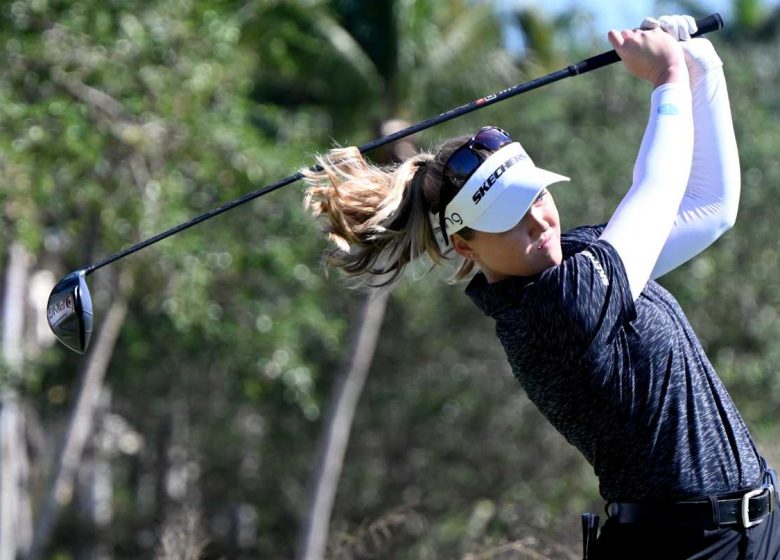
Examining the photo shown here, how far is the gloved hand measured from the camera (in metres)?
2.99

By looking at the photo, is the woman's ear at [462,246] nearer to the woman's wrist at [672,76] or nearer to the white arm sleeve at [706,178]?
the white arm sleeve at [706,178]

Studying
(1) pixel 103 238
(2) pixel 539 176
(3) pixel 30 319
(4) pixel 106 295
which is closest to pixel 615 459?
(2) pixel 539 176

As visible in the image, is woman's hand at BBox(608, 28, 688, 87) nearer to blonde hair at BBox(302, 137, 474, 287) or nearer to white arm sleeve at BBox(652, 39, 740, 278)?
white arm sleeve at BBox(652, 39, 740, 278)

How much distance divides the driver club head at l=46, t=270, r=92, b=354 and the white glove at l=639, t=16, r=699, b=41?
1.61 metres

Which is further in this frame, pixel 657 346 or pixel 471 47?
pixel 471 47

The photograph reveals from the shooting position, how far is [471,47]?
18266mm

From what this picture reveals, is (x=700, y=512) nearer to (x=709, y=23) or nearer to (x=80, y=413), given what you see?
(x=709, y=23)

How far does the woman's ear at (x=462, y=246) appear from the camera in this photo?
Result: 2.90m

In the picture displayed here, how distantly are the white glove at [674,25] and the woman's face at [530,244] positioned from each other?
1.65ft

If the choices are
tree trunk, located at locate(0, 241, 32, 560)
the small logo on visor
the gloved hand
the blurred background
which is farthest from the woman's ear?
tree trunk, located at locate(0, 241, 32, 560)

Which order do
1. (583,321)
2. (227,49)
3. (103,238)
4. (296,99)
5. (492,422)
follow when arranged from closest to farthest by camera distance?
1. (583,321)
2. (227,49)
3. (103,238)
4. (296,99)
5. (492,422)

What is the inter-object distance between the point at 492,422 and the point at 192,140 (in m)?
9.31

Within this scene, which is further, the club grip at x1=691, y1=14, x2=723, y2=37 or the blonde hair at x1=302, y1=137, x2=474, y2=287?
the club grip at x1=691, y1=14, x2=723, y2=37

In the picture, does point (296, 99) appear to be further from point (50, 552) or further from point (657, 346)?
point (657, 346)
